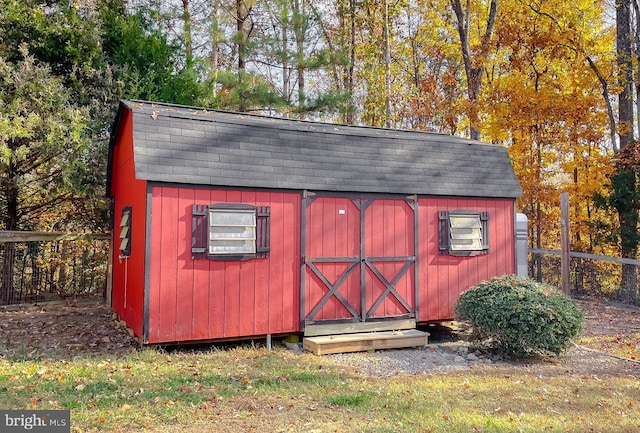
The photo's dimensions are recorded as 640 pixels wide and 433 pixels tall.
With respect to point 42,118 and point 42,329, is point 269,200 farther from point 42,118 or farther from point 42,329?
point 42,118

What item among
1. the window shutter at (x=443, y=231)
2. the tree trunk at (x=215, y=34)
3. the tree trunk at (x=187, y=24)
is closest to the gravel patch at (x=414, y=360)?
the window shutter at (x=443, y=231)

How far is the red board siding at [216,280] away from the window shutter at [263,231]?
0.08 metres

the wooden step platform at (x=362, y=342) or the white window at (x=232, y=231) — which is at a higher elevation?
the white window at (x=232, y=231)

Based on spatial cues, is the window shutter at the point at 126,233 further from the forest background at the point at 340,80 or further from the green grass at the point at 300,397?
the forest background at the point at 340,80

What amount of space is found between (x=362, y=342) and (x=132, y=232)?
3.89m

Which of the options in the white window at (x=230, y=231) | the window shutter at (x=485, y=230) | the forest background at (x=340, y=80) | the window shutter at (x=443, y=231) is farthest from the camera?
the forest background at (x=340, y=80)

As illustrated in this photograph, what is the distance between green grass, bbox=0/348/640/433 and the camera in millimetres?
4211

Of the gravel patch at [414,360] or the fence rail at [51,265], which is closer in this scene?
the gravel patch at [414,360]

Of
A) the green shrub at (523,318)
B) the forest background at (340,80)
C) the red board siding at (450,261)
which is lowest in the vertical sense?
the green shrub at (523,318)

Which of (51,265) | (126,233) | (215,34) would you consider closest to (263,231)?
(126,233)

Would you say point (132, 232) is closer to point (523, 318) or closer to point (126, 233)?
point (126, 233)

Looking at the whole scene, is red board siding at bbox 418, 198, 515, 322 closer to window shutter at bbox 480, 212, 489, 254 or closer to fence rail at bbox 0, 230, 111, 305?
window shutter at bbox 480, 212, 489, 254

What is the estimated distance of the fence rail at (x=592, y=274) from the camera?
11016 millimetres

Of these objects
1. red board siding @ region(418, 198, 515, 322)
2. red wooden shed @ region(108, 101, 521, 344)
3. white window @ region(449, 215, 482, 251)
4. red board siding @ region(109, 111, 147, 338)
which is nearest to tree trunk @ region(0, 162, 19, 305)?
red board siding @ region(109, 111, 147, 338)
